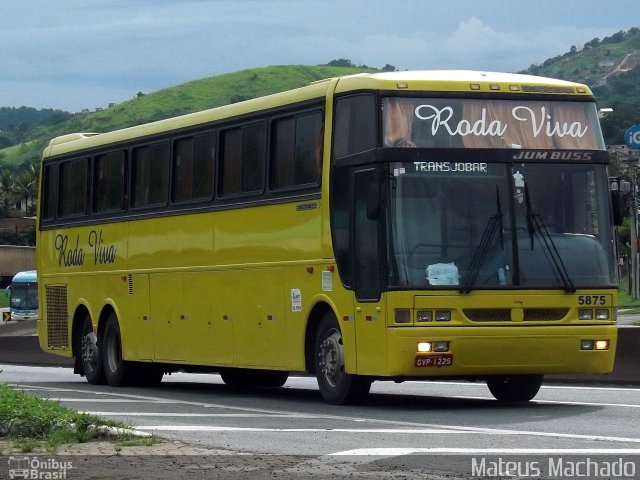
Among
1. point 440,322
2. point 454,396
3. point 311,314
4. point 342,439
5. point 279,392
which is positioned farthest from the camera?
point 279,392

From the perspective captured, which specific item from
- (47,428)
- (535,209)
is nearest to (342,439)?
(47,428)

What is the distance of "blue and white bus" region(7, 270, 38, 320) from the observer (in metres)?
91.1

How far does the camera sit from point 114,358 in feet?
82.1

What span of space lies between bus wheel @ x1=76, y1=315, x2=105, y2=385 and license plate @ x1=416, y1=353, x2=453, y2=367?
9.76 metres

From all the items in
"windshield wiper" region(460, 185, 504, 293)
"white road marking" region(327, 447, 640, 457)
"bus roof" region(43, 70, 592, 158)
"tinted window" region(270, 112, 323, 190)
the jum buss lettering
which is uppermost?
"bus roof" region(43, 70, 592, 158)

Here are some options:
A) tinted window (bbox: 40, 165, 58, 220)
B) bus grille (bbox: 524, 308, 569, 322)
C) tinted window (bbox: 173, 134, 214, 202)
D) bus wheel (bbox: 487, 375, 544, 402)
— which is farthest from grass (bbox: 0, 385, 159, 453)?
tinted window (bbox: 40, 165, 58, 220)

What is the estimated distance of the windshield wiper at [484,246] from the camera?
16797 millimetres

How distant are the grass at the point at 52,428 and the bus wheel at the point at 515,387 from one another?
21.7 feet

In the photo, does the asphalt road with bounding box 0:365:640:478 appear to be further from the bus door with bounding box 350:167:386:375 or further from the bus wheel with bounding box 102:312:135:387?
the bus wheel with bounding box 102:312:135:387

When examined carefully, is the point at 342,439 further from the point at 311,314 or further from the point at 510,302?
the point at 311,314

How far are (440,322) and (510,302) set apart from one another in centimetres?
82

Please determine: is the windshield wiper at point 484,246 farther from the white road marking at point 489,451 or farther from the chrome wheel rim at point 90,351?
the chrome wheel rim at point 90,351

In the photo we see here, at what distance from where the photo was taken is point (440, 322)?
1673cm

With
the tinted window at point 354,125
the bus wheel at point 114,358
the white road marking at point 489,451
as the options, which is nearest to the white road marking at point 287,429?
the white road marking at point 489,451
